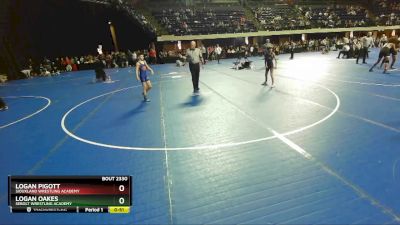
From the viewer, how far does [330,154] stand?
220 inches

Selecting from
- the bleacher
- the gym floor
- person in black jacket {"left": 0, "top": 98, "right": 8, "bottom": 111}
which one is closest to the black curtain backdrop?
the bleacher

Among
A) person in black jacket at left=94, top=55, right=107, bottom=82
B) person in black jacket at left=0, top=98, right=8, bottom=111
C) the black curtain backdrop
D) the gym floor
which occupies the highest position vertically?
the black curtain backdrop

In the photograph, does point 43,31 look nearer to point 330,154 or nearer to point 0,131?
point 0,131

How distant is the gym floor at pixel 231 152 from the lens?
4.12 m

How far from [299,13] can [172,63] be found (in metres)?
23.9

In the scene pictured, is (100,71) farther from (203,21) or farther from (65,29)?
(203,21)

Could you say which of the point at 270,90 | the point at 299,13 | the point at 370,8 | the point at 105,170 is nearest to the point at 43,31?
the point at 270,90

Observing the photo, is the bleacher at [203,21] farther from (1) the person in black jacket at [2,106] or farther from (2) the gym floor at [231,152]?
(2) the gym floor at [231,152]
